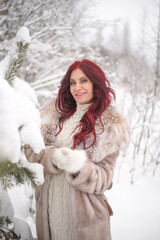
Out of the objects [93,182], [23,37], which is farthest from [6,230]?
[23,37]

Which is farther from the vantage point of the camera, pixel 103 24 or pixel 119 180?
pixel 119 180

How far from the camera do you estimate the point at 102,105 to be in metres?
1.47

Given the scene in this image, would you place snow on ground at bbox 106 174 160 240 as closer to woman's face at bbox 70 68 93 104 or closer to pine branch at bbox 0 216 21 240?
pine branch at bbox 0 216 21 240

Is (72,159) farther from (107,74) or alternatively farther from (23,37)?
(107,74)

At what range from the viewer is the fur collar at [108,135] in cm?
125

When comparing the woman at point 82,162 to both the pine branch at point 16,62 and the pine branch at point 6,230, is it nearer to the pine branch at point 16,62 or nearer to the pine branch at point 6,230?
the pine branch at point 6,230

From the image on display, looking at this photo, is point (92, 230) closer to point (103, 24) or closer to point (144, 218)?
point (144, 218)

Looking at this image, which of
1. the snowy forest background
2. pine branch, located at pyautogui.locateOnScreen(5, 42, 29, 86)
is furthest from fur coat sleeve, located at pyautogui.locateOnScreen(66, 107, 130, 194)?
the snowy forest background

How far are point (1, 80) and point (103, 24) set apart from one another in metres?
3.58

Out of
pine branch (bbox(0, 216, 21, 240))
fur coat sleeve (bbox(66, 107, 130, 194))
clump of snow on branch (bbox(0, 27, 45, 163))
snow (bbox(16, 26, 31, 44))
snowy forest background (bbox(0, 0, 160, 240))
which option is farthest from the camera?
snowy forest background (bbox(0, 0, 160, 240))

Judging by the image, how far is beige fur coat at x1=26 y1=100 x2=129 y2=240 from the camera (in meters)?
1.14

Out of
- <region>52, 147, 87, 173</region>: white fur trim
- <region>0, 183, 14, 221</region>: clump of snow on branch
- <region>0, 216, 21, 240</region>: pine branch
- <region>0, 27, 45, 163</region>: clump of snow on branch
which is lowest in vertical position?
<region>0, 216, 21, 240</region>: pine branch

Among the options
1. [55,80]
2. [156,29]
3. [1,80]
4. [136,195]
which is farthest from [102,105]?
[156,29]

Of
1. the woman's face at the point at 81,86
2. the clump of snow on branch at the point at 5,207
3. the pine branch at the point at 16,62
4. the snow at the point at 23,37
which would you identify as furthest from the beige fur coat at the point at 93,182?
the snow at the point at 23,37
